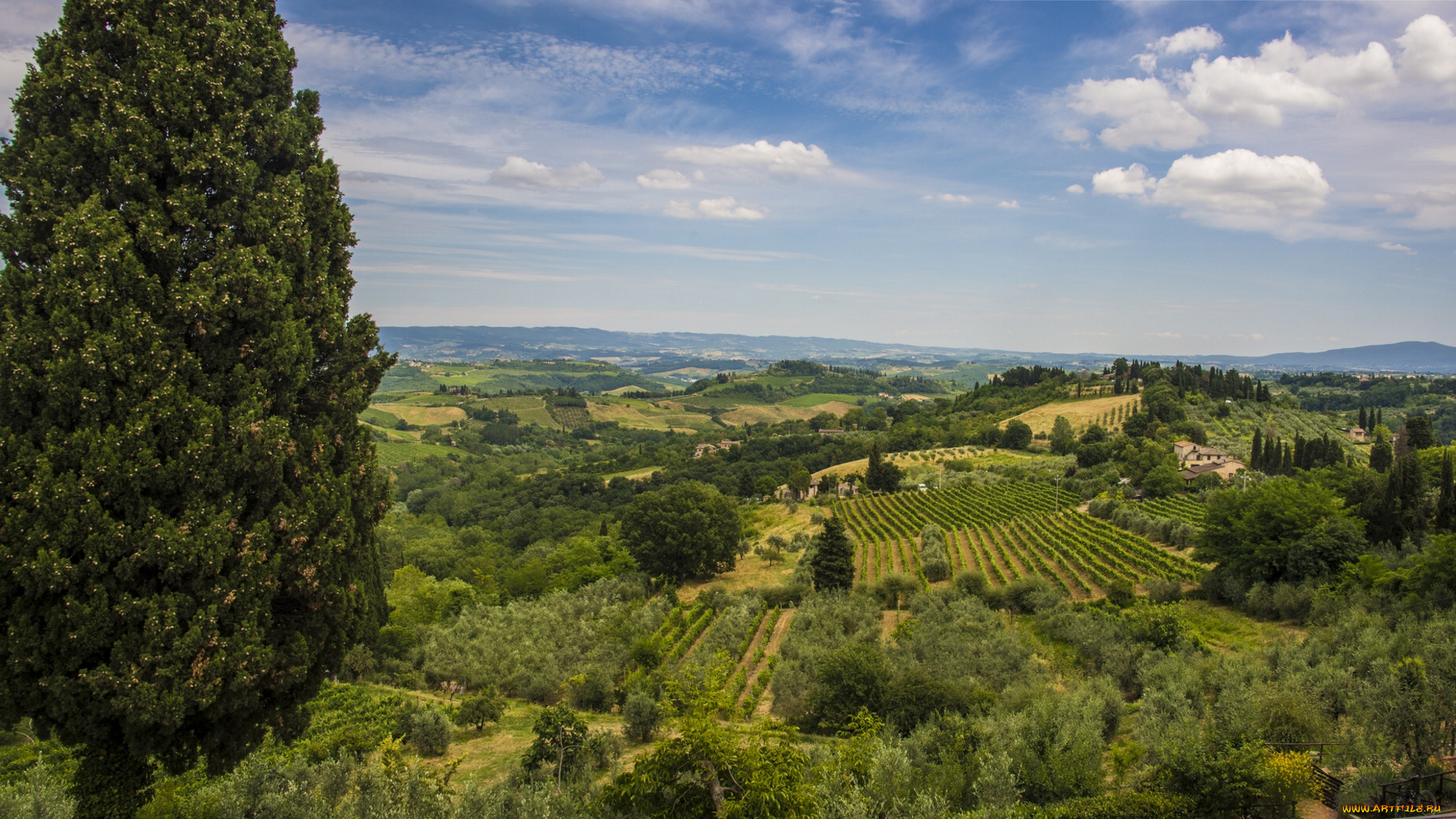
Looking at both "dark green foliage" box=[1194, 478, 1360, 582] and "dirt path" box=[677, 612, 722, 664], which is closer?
"dark green foliage" box=[1194, 478, 1360, 582]

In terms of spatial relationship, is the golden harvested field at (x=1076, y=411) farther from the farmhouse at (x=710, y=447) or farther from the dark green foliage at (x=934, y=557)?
the dark green foliage at (x=934, y=557)

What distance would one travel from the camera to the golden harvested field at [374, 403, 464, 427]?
6009 inches

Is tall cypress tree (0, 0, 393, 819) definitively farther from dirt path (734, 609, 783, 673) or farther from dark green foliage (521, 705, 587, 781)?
dirt path (734, 609, 783, 673)

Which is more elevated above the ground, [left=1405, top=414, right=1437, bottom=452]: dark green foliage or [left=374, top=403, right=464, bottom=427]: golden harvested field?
[left=1405, top=414, right=1437, bottom=452]: dark green foliage

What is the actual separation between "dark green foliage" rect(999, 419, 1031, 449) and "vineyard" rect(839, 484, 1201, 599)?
35.7 m

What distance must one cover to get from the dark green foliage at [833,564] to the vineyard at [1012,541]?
4.47 m

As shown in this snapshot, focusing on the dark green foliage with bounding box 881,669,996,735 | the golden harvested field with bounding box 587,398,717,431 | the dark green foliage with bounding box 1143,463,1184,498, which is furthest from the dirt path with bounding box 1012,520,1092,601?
the golden harvested field with bounding box 587,398,717,431

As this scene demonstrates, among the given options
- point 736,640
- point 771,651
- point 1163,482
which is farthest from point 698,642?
point 1163,482

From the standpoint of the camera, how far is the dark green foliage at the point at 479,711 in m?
18.5

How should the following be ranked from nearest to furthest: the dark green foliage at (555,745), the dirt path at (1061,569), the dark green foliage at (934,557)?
1. the dark green foliage at (555,745)
2. the dirt path at (1061,569)
3. the dark green foliage at (934,557)

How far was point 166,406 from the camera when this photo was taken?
8.19 meters

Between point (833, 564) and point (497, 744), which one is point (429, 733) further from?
point (833, 564)

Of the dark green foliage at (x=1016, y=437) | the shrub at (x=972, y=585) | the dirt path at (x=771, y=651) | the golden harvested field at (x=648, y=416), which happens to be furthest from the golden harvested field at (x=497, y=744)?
the golden harvested field at (x=648, y=416)

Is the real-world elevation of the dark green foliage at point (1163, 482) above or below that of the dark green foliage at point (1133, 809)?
below
